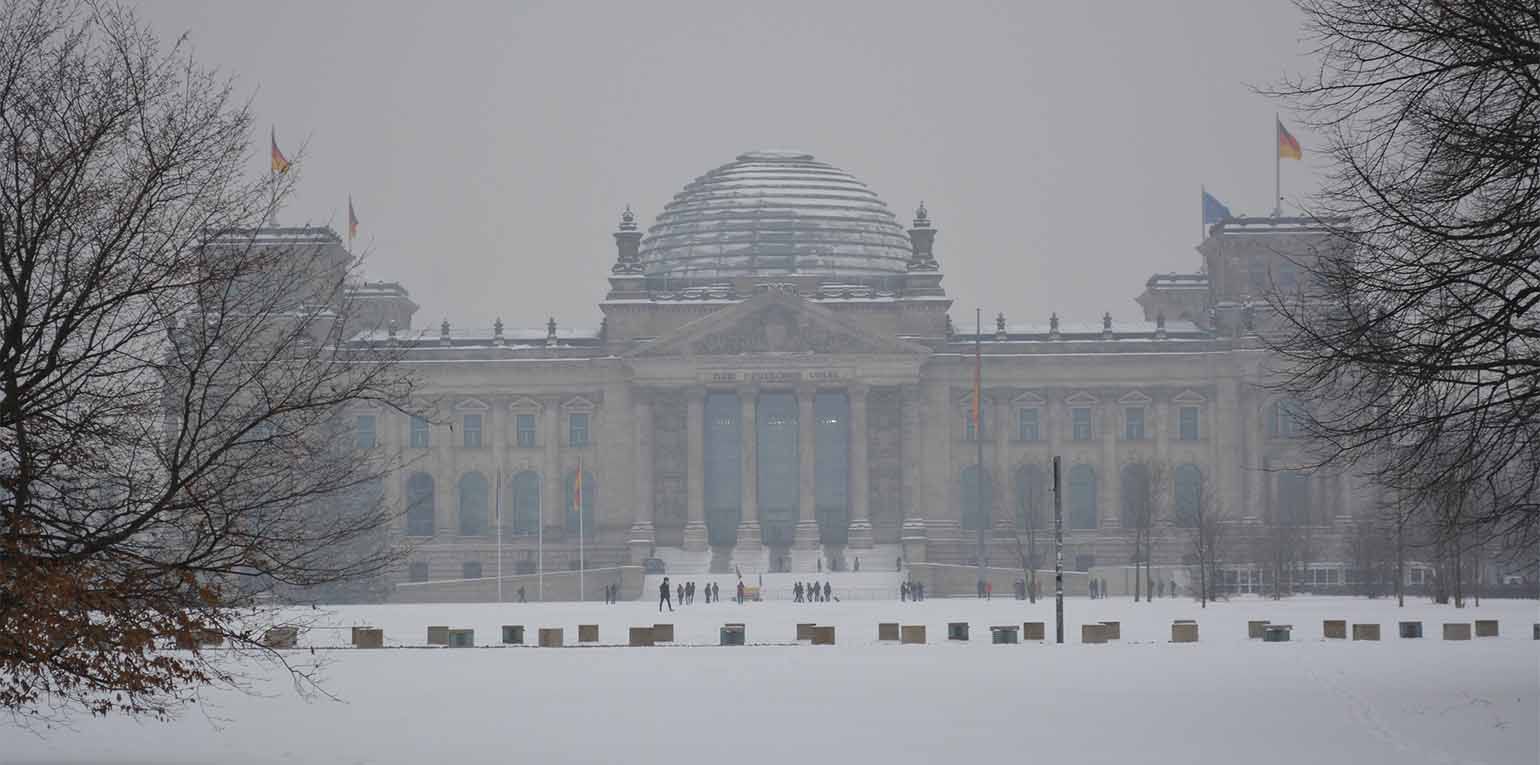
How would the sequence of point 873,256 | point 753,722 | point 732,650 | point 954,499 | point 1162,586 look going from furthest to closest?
point 873,256 → point 954,499 → point 1162,586 → point 732,650 → point 753,722

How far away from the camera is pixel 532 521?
15450cm

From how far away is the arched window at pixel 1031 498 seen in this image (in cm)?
13580

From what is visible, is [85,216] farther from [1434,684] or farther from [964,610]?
[964,610]

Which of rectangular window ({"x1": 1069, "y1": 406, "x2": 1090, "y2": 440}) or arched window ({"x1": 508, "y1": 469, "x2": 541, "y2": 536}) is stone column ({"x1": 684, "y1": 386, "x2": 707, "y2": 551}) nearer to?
arched window ({"x1": 508, "y1": 469, "x2": 541, "y2": 536})

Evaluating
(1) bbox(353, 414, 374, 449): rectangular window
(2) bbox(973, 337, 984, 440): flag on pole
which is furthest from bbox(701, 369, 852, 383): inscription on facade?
(1) bbox(353, 414, 374, 449): rectangular window

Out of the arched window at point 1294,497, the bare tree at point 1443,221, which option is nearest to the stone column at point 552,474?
the arched window at point 1294,497

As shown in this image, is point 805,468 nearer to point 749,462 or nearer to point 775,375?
point 749,462

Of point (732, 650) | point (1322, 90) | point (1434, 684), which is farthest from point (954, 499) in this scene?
point (1322, 90)

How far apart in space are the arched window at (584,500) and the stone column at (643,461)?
13.5ft

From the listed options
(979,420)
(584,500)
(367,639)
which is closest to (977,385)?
(979,420)

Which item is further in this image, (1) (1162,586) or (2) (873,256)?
(2) (873,256)

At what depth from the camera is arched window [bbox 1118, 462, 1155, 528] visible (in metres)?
124

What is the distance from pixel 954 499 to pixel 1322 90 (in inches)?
4657

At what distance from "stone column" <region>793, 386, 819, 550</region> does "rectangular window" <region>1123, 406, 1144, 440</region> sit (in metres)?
20.3
